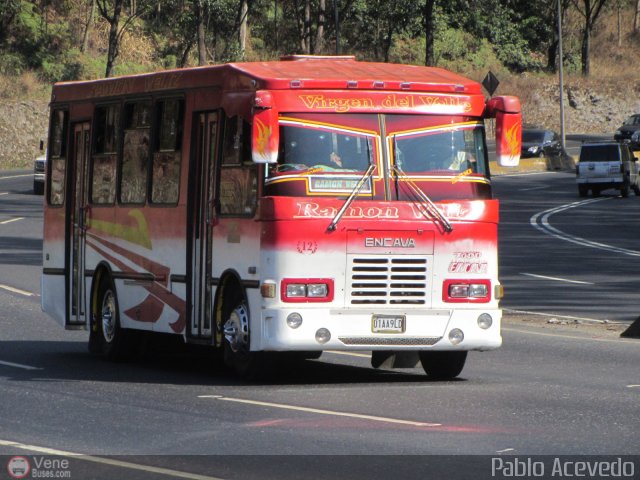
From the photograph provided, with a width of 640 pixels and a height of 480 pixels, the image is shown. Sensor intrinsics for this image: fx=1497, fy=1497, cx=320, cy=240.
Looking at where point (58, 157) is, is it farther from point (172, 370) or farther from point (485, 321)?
point (485, 321)

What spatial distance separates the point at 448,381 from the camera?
1394cm

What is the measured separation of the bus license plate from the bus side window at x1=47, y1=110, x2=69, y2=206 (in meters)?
5.50

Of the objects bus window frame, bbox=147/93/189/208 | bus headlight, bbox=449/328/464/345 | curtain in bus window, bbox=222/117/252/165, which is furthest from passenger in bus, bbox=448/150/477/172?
bus window frame, bbox=147/93/189/208

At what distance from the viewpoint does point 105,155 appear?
1605 cm

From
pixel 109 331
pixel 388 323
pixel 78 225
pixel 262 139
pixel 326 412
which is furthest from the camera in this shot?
Result: pixel 78 225

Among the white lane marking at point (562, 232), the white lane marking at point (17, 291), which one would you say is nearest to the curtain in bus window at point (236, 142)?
the white lane marking at point (17, 291)

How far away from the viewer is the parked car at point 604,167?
5397cm

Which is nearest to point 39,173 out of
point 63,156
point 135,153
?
point 63,156

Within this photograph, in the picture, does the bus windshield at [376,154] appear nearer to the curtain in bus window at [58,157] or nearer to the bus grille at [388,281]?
the bus grille at [388,281]

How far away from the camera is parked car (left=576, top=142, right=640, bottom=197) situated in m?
54.0

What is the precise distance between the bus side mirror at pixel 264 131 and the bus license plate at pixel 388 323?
5.47 ft

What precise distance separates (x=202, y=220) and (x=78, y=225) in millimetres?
3105

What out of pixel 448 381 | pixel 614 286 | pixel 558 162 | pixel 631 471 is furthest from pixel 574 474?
pixel 558 162

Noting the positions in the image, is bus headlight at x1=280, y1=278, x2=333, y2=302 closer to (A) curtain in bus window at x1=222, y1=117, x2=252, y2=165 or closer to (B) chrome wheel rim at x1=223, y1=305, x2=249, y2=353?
(B) chrome wheel rim at x1=223, y1=305, x2=249, y2=353
